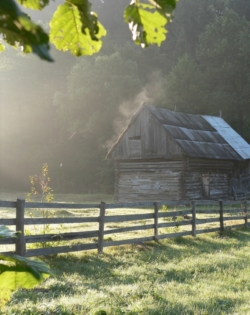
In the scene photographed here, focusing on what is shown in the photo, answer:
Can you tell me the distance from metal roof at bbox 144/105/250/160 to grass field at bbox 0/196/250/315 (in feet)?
49.3

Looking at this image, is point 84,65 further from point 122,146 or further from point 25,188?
point 122,146

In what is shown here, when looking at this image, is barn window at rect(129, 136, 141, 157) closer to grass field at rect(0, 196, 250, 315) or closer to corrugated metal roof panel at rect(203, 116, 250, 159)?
corrugated metal roof panel at rect(203, 116, 250, 159)

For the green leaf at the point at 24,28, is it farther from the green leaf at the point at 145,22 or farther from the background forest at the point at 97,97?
the background forest at the point at 97,97

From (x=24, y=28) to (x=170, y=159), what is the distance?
26.3 meters

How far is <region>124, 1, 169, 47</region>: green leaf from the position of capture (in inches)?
29.9

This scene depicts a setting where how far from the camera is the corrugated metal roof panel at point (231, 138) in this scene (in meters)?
29.9

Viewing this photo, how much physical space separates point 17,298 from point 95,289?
4.15ft

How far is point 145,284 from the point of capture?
23.6 ft

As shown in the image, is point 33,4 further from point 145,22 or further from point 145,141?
point 145,141

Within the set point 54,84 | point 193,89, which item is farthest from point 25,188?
point 193,89

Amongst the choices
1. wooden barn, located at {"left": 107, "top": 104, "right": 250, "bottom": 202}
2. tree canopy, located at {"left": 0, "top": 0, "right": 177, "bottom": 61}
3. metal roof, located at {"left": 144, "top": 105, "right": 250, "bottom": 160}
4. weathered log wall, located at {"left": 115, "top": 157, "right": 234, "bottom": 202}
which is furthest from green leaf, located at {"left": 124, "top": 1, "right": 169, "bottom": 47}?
weathered log wall, located at {"left": 115, "top": 157, "right": 234, "bottom": 202}

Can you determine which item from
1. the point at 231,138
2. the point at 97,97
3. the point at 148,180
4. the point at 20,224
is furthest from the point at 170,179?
the point at 97,97

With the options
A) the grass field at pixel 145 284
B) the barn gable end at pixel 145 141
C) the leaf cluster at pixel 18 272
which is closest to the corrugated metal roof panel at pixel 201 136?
the barn gable end at pixel 145 141

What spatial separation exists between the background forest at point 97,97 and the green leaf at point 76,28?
1578 inches
